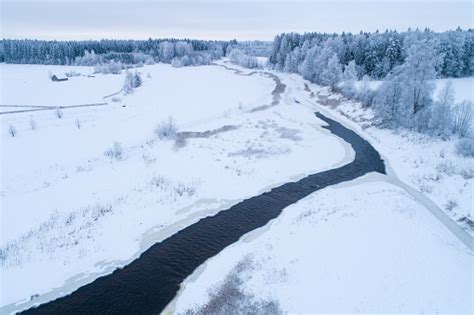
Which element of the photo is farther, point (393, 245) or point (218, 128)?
point (218, 128)

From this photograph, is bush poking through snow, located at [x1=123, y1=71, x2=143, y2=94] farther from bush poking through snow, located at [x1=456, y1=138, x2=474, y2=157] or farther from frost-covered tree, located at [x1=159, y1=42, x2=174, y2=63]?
frost-covered tree, located at [x1=159, y1=42, x2=174, y2=63]

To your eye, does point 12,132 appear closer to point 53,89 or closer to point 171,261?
point 171,261

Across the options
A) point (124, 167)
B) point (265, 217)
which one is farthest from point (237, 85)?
point (265, 217)

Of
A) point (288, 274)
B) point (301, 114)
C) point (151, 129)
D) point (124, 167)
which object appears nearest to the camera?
point (288, 274)

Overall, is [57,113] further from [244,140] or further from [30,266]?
[30,266]

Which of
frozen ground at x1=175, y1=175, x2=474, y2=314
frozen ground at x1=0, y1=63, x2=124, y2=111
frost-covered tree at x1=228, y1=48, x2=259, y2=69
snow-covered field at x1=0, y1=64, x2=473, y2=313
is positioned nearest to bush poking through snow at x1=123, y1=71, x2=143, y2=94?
frozen ground at x1=0, y1=63, x2=124, y2=111
